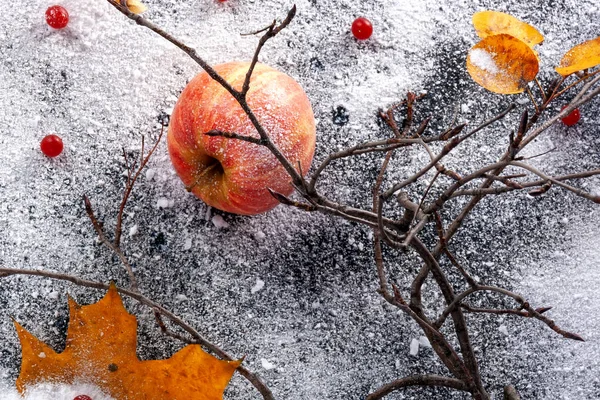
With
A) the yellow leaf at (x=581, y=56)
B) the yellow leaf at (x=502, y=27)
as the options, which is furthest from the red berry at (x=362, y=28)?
the yellow leaf at (x=581, y=56)

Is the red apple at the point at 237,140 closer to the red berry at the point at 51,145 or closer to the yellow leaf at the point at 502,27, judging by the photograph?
the red berry at the point at 51,145

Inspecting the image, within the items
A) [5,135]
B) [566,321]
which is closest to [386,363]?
[566,321]

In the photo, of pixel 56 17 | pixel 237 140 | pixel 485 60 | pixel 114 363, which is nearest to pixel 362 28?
pixel 485 60

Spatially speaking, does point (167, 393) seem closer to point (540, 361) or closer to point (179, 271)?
point (179, 271)

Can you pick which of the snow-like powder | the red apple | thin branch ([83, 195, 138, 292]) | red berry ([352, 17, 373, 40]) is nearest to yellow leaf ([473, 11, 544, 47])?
the snow-like powder

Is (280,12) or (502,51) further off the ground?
(502,51)

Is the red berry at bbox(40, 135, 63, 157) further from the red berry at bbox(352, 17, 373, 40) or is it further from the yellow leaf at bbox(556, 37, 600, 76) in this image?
the yellow leaf at bbox(556, 37, 600, 76)

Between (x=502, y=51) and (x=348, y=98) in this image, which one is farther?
(x=348, y=98)
